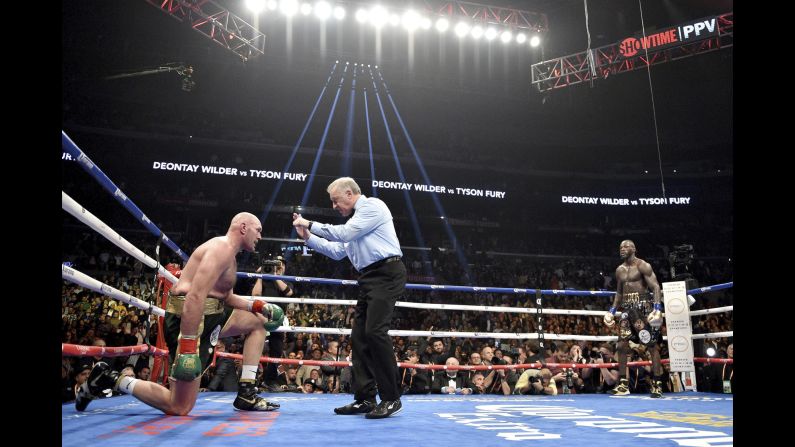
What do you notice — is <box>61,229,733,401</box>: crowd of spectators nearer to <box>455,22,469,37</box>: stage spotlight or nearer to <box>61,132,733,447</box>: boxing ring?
<box>61,132,733,447</box>: boxing ring

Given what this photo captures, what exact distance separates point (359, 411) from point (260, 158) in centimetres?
1632

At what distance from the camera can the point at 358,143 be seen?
18703 mm

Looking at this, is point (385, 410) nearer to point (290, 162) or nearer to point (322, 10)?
point (322, 10)

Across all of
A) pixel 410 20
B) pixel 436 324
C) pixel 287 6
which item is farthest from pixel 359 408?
pixel 287 6

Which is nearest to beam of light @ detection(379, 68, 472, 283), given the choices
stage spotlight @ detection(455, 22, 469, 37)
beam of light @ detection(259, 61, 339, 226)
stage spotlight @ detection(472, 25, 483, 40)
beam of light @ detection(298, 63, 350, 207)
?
beam of light @ detection(298, 63, 350, 207)

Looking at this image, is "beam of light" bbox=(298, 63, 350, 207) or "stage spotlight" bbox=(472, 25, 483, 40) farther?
"beam of light" bbox=(298, 63, 350, 207)

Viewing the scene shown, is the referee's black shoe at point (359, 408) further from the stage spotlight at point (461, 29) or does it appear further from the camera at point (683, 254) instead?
the stage spotlight at point (461, 29)

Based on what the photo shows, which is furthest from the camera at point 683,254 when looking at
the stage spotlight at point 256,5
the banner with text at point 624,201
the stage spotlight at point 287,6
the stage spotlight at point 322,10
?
the banner with text at point 624,201

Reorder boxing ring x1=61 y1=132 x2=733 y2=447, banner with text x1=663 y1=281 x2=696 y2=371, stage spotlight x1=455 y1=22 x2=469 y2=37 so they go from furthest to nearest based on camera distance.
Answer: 1. stage spotlight x1=455 y1=22 x2=469 y2=37
2. banner with text x1=663 y1=281 x2=696 y2=371
3. boxing ring x1=61 y1=132 x2=733 y2=447

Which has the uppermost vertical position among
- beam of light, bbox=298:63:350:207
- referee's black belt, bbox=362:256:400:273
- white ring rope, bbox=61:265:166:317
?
beam of light, bbox=298:63:350:207
